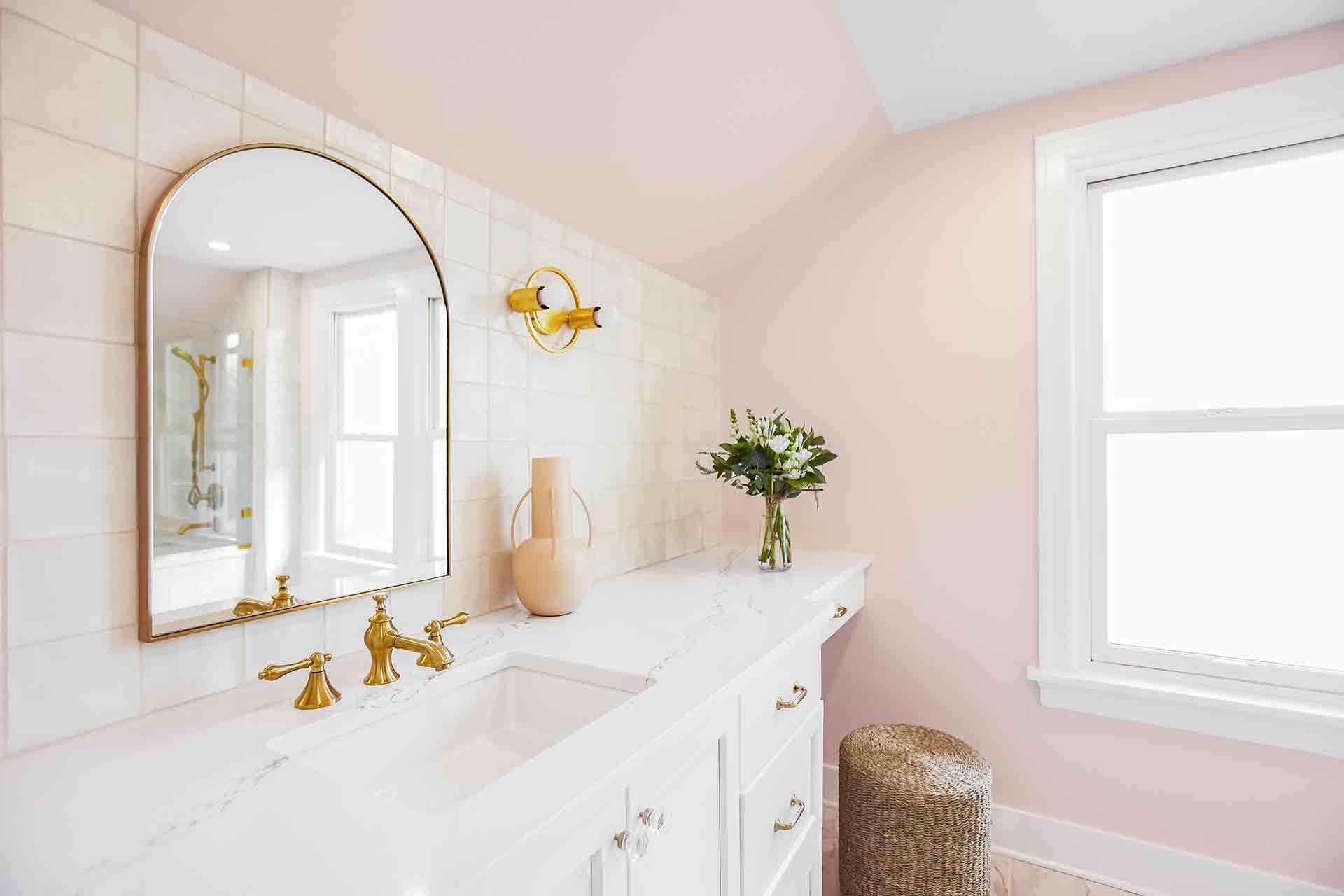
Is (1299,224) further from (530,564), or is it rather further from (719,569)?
(530,564)

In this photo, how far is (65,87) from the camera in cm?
80

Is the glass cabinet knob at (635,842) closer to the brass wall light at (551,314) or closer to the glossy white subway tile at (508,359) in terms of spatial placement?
the glossy white subway tile at (508,359)

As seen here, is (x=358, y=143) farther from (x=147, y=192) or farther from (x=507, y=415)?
(x=507, y=415)

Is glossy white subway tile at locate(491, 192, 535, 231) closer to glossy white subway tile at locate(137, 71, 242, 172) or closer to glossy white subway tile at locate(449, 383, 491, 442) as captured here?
glossy white subway tile at locate(449, 383, 491, 442)

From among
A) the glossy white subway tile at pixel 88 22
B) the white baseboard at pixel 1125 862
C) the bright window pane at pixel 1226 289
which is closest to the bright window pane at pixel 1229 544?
the bright window pane at pixel 1226 289

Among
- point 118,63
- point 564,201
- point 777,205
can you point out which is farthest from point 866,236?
point 118,63

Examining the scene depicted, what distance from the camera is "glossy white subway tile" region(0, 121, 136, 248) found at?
29.9 inches

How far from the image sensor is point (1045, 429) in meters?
1.87

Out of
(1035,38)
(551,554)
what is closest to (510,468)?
(551,554)

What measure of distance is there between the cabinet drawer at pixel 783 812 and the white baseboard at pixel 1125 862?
0.44ft

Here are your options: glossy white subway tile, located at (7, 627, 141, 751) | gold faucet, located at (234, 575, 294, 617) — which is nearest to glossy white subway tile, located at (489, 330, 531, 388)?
gold faucet, located at (234, 575, 294, 617)

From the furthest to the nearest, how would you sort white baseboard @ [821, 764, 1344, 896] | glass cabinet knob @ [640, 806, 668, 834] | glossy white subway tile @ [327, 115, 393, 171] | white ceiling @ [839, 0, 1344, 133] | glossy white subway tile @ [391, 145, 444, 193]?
white baseboard @ [821, 764, 1344, 896]
white ceiling @ [839, 0, 1344, 133]
glossy white subway tile @ [391, 145, 444, 193]
glossy white subway tile @ [327, 115, 393, 171]
glass cabinet knob @ [640, 806, 668, 834]

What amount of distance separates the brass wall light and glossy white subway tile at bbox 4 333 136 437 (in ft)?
2.48

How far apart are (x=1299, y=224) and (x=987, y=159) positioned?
782 mm
